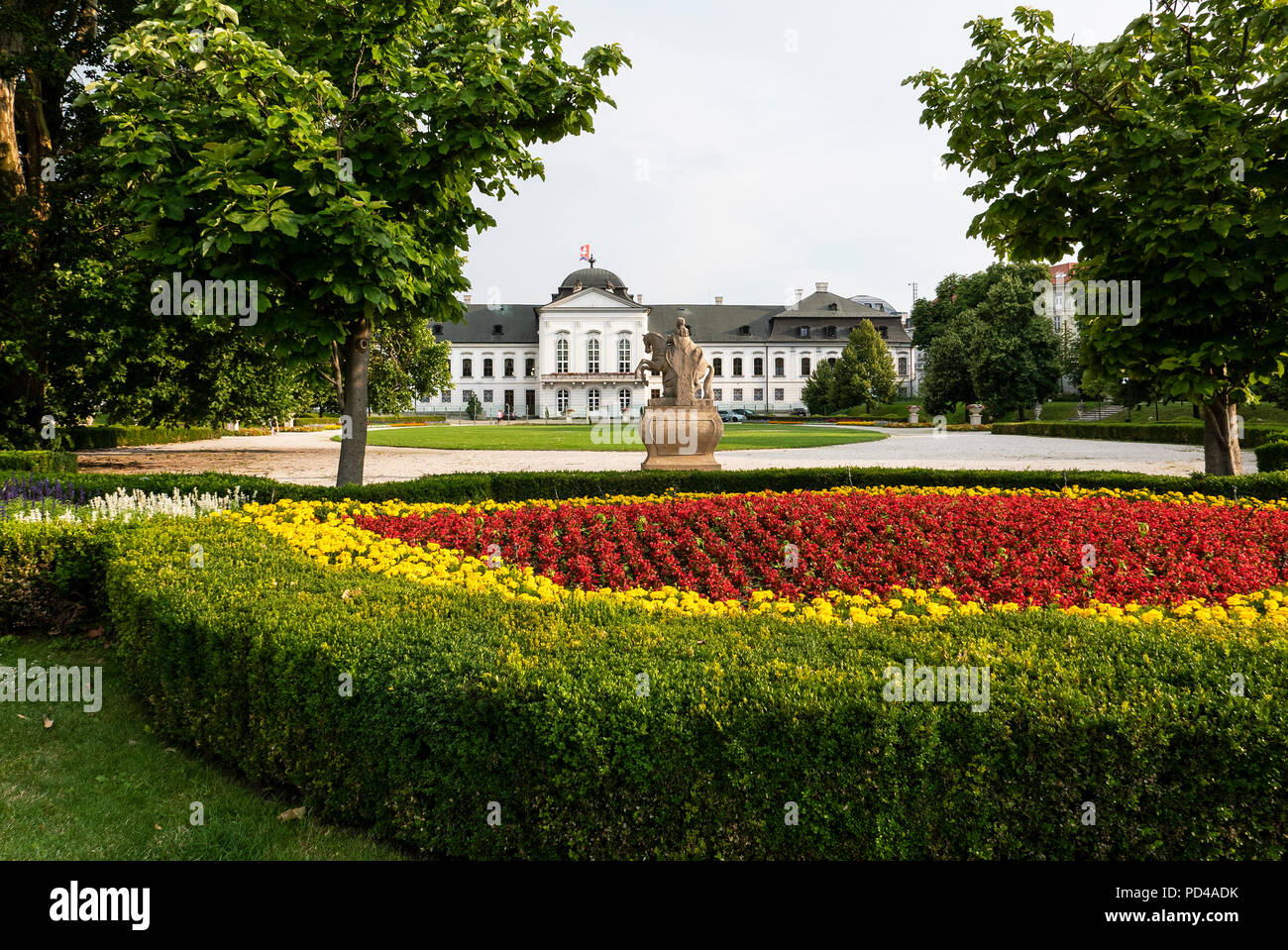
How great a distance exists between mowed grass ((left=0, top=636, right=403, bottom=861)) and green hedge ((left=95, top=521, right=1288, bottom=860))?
0.19 meters

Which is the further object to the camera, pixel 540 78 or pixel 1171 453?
pixel 1171 453

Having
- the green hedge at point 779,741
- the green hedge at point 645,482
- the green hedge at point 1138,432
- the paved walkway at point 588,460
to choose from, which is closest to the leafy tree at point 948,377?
the green hedge at point 1138,432

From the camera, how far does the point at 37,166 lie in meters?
13.1

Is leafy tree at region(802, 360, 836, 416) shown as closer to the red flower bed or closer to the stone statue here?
the stone statue

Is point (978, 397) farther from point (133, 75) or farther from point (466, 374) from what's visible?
point (466, 374)

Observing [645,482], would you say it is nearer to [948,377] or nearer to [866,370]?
[948,377]

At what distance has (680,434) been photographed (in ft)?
39.9

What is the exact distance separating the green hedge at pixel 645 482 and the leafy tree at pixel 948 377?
114 feet

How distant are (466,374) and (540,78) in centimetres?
6626

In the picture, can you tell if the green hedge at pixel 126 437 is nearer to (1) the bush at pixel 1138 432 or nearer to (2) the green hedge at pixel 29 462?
(2) the green hedge at pixel 29 462

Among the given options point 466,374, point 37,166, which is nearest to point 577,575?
point 37,166

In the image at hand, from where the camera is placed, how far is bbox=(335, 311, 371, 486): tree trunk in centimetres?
882

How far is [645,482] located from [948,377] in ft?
Result: 125

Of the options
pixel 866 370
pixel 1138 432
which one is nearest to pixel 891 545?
pixel 1138 432
